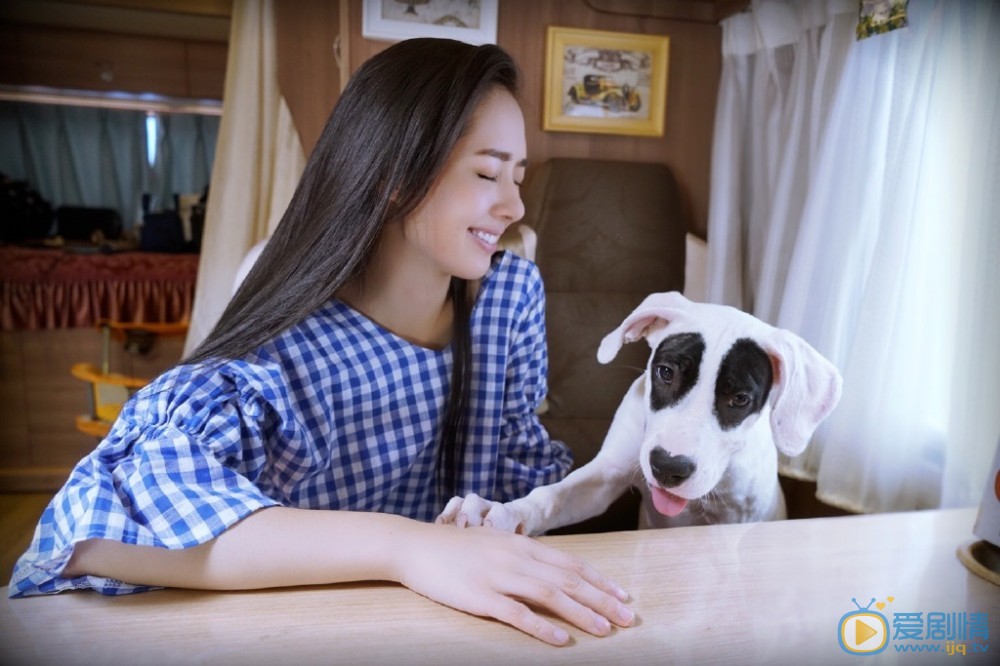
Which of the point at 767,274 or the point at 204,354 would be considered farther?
the point at 767,274

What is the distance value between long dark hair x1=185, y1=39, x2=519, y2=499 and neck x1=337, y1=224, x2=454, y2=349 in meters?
0.02

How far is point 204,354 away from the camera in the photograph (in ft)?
1.74

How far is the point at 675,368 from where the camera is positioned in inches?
21.9

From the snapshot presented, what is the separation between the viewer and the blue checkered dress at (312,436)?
1.59ft

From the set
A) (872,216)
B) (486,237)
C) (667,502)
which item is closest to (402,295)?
(486,237)

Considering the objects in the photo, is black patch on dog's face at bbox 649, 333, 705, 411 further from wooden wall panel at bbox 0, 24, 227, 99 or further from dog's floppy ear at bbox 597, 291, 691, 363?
wooden wall panel at bbox 0, 24, 227, 99

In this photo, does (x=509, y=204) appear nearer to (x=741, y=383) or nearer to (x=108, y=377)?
(x=741, y=383)

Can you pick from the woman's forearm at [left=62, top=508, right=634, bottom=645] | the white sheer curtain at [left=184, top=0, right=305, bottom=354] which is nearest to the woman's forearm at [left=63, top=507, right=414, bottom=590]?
the woman's forearm at [left=62, top=508, right=634, bottom=645]

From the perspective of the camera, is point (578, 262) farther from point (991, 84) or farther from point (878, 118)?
point (991, 84)

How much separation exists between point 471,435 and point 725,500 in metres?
0.25

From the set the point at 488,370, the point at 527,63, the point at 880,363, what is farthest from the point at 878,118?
the point at 488,370

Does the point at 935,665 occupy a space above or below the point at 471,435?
below

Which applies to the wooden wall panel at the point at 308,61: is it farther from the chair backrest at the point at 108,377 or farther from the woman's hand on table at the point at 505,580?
the woman's hand on table at the point at 505,580

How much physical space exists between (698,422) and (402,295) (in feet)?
0.95
